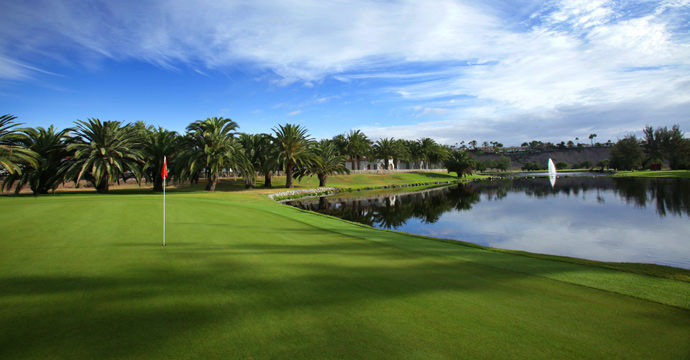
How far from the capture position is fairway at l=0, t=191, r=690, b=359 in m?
4.47

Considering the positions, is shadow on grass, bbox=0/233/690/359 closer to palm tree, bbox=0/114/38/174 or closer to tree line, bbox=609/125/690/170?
palm tree, bbox=0/114/38/174

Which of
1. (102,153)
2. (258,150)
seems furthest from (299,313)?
(258,150)

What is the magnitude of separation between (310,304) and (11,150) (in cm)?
3802

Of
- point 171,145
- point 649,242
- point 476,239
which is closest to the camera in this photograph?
point 649,242

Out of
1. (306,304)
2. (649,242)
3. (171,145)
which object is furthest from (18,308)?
(171,145)

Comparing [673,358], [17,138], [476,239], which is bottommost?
[476,239]

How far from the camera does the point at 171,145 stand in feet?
142

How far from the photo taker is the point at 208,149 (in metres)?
39.8

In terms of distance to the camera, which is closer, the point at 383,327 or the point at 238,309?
the point at 383,327

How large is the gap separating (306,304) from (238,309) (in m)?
1.13

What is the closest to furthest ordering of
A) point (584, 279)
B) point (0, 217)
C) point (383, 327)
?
point (383, 327) < point (584, 279) < point (0, 217)

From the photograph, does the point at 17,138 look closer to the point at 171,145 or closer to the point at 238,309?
the point at 171,145

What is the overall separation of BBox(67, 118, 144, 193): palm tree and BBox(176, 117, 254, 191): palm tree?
503 centimetres

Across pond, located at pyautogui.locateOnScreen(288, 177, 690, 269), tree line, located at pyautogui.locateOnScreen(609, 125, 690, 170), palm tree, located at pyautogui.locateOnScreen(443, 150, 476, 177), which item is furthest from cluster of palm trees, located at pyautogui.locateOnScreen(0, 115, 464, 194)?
tree line, located at pyautogui.locateOnScreen(609, 125, 690, 170)
